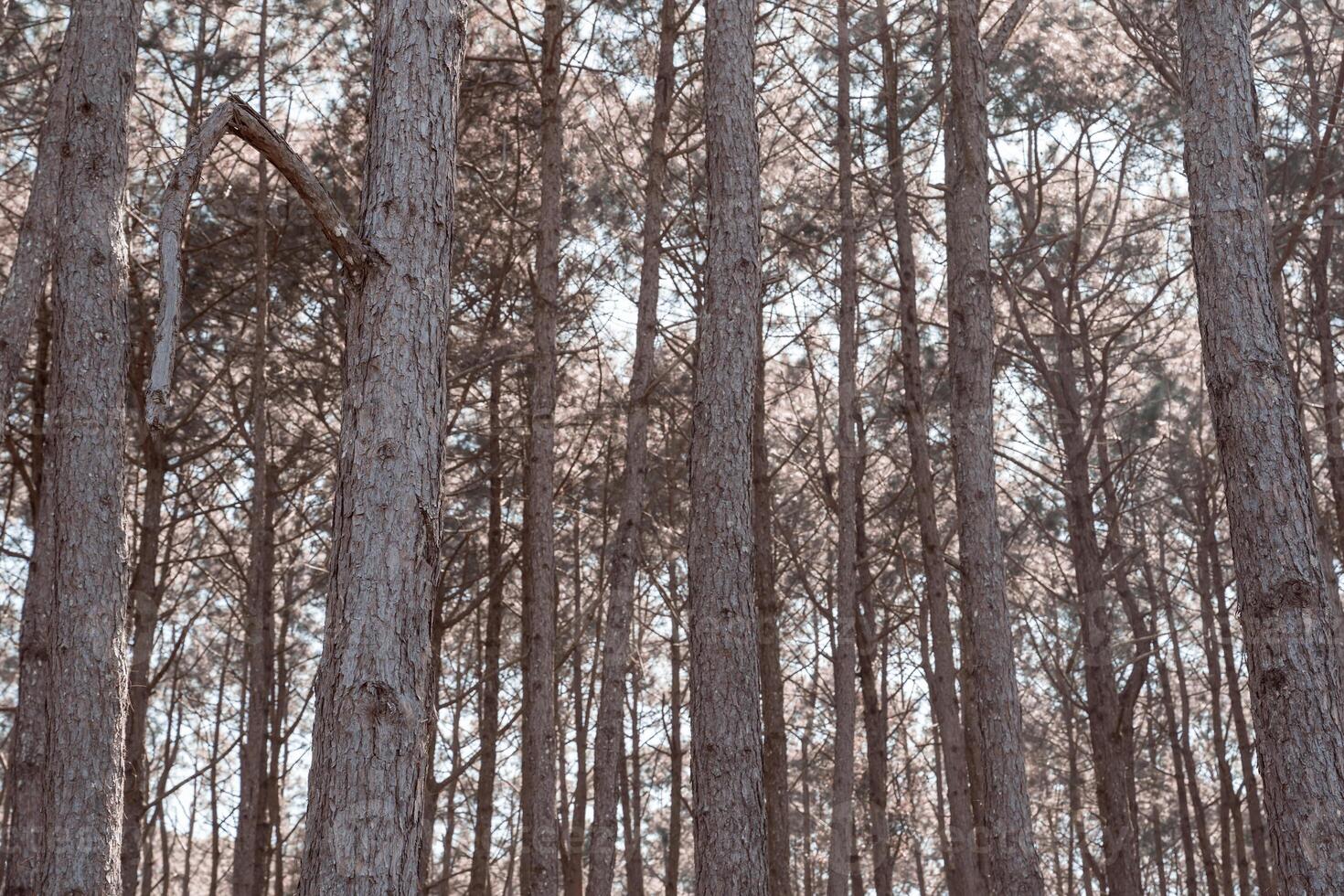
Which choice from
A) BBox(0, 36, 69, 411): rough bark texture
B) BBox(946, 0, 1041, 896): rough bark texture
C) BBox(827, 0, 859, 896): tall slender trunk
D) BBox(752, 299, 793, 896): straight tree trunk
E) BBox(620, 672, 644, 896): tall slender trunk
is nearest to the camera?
BBox(946, 0, 1041, 896): rough bark texture

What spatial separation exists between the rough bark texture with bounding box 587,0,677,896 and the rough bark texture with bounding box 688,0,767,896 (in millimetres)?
1974

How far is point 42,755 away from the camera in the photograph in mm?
6711

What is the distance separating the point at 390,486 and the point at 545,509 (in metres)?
4.59

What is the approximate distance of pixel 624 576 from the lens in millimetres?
8047

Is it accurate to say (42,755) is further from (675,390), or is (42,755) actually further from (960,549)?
(675,390)

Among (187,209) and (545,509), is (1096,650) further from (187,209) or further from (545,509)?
(187,209)

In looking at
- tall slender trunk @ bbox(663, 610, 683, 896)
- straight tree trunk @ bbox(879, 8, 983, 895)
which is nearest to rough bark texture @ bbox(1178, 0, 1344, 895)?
straight tree trunk @ bbox(879, 8, 983, 895)

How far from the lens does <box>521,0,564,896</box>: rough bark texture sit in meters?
7.57

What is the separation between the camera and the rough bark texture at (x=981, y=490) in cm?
615

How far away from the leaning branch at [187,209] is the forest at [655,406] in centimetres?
2

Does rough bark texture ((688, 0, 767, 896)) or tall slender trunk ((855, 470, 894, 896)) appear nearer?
rough bark texture ((688, 0, 767, 896))

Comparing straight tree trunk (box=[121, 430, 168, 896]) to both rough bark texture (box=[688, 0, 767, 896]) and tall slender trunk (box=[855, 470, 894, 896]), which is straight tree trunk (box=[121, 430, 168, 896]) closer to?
rough bark texture (box=[688, 0, 767, 896])

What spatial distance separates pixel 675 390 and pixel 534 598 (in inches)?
180

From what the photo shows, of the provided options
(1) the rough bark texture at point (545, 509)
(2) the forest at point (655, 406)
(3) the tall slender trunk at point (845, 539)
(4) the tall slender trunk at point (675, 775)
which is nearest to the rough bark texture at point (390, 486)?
(2) the forest at point (655, 406)
